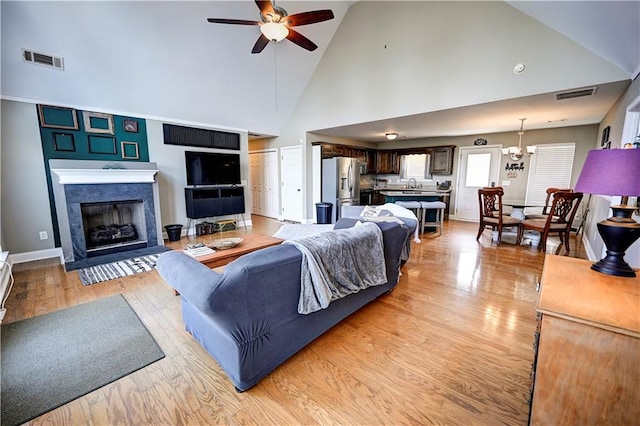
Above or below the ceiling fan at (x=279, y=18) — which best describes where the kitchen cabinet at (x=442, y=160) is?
below

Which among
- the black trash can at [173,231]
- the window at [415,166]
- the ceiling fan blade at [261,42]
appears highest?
the ceiling fan blade at [261,42]

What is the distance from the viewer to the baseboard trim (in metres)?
3.89

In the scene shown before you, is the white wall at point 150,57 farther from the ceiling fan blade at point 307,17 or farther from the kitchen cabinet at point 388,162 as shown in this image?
the kitchen cabinet at point 388,162

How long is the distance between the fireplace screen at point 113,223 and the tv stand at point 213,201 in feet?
3.11

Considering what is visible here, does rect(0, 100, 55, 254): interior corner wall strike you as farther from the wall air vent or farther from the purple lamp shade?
the purple lamp shade

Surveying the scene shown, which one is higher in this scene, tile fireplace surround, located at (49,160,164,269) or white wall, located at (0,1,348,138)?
white wall, located at (0,1,348,138)

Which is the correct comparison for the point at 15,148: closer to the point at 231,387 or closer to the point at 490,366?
the point at 231,387

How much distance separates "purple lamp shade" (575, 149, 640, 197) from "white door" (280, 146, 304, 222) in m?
5.87

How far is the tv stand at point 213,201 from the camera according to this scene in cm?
549

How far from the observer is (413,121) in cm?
520

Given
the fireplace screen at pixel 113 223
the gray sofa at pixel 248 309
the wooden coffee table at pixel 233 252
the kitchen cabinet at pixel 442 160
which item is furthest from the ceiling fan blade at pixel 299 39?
the kitchen cabinet at pixel 442 160

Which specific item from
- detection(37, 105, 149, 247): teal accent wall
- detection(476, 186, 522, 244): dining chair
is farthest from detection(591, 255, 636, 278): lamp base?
detection(37, 105, 149, 247): teal accent wall

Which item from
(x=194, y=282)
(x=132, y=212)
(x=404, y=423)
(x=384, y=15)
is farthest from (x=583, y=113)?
(x=132, y=212)

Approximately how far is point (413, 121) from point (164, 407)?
5.49 m
